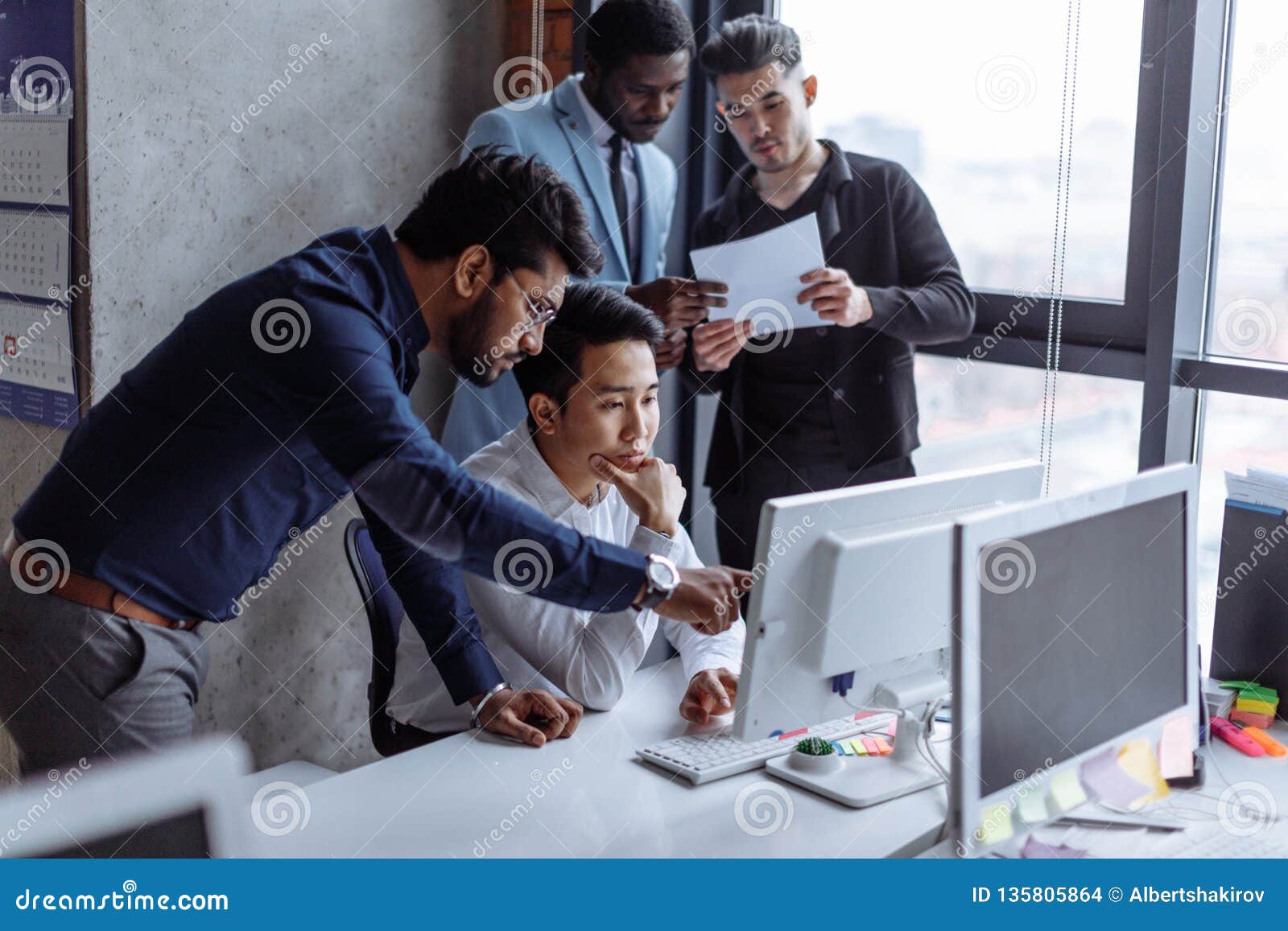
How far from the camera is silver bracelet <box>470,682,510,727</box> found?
182 cm

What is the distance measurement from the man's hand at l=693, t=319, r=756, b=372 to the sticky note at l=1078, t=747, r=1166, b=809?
1.32m

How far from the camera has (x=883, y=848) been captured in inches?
56.4

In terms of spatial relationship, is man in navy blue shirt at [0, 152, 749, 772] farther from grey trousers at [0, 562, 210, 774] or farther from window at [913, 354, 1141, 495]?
window at [913, 354, 1141, 495]

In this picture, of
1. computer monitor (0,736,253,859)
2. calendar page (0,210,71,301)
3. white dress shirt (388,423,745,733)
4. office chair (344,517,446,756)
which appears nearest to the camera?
computer monitor (0,736,253,859)

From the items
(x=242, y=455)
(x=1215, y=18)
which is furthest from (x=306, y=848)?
(x=1215, y=18)

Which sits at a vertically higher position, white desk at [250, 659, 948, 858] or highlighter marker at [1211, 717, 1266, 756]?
white desk at [250, 659, 948, 858]

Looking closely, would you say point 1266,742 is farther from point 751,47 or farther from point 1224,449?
point 751,47

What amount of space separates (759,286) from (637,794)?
1272 millimetres

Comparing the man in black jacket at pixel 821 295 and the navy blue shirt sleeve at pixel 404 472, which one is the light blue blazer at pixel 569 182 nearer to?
the man in black jacket at pixel 821 295

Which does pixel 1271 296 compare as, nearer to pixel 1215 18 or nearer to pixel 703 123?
pixel 1215 18

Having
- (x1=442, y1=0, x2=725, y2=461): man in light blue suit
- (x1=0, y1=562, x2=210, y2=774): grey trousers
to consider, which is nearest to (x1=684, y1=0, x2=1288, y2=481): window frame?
(x1=442, y1=0, x2=725, y2=461): man in light blue suit

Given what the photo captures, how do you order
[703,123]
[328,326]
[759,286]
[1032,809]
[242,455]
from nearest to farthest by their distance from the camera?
[1032,809] → [328,326] → [242,455] → [759,286] → [703,123]

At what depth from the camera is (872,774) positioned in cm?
163

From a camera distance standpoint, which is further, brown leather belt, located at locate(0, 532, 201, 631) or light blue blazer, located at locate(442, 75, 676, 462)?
light blue blazer, located at locate(442, 75, 676, 462)
